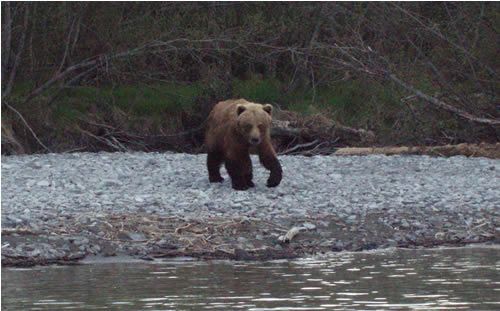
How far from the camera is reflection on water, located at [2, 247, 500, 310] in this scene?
6746mm

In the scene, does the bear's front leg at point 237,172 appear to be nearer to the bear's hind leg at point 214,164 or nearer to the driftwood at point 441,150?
the bear's hind leg at point 214,164

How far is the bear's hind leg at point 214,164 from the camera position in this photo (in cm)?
1148

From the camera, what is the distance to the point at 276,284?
757 centimetres

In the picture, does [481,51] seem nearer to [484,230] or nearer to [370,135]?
[370,135]

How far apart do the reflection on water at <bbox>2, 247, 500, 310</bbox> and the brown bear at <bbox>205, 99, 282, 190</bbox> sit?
2146 mm

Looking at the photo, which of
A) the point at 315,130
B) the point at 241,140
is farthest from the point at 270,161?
the point at 315,130

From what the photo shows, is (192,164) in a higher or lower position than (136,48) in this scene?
lower

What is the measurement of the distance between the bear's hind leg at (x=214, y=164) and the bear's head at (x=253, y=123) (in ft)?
2.11

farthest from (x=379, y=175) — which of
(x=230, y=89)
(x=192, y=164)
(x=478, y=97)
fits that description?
(x=230, y=89)

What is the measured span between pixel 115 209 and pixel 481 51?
7.67 m

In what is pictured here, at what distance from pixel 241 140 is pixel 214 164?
64 cm

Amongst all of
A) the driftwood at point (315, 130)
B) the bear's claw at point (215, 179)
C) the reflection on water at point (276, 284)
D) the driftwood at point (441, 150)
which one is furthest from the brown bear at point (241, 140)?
the driftwood at point (315, 130)

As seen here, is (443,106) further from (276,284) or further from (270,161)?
(276,284)

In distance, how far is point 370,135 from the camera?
17.0 meters
